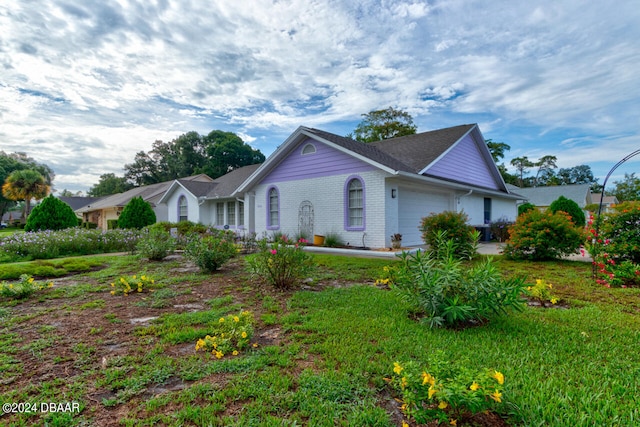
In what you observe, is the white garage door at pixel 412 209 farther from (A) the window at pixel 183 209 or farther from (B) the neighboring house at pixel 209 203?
(A) the window at pixel 183 209

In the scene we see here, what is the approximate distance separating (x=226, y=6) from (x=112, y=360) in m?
9.51

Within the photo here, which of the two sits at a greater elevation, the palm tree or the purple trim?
the palm tree

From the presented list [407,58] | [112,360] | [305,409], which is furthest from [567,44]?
[112,360]

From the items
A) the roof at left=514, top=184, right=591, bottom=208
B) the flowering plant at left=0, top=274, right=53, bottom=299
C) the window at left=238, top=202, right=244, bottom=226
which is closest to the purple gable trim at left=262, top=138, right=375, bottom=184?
the window at left=238, top=202, right=244, bottom=226

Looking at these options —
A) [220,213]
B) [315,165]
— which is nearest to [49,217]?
[220,213]

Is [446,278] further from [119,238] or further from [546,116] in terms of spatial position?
[546,116]

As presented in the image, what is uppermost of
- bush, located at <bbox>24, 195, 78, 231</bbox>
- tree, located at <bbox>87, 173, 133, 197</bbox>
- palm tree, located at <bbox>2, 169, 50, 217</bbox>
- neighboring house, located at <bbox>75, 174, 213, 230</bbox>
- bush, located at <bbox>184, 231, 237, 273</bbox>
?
tree, located at <bbox>87, 173, 133, 197</bbox>

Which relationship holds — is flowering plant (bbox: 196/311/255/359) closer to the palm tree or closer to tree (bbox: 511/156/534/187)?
the palm tree

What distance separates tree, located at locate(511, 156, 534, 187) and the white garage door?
48.8 meters

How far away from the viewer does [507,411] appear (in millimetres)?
1938

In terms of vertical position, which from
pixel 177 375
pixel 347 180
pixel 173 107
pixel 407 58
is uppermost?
pixel 407 58

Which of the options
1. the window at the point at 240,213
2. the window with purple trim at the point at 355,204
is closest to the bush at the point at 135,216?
the window at the point at 240,213

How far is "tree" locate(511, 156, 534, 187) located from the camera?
52103mm

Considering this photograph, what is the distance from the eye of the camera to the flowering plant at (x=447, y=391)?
164 cm
